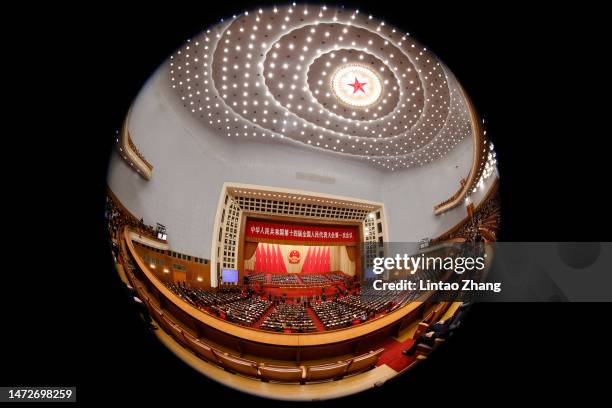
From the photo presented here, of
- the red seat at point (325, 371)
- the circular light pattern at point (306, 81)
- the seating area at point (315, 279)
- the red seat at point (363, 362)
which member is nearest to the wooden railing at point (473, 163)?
the circular light pattern at point (306, 81)

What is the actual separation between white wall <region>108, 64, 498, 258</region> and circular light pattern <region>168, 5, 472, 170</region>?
6 cm

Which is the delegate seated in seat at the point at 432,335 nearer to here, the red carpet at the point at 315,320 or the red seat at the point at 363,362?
the red seat at the point at 363,362

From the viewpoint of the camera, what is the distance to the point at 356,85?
3.64 ft

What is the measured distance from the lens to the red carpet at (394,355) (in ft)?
4.02

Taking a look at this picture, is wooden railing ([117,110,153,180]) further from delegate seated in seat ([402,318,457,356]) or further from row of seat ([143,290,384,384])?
delegate seated in seat ([402,318,457,356])

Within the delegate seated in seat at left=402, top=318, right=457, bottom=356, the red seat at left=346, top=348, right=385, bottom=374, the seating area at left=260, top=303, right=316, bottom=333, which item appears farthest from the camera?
the delegate seated in seat at left=402, top=318, right=457, bottom=356

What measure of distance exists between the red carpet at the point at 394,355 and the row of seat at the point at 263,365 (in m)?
0.04

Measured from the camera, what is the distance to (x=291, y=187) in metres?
1.07

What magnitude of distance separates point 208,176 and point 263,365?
0.95 m

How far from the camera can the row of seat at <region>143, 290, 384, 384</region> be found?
1.13 meters

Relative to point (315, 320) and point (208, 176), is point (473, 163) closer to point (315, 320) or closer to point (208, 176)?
point (315, 320)

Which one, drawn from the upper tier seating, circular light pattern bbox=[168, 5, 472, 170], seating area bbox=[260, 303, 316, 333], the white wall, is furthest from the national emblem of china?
circular light pattern bbox=[168, 5, 472, 170]

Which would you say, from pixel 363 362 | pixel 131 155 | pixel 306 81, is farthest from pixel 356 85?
pixel 363 362

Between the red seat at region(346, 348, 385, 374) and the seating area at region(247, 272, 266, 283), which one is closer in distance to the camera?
the seating area at region(247, 272, 266, 283)
